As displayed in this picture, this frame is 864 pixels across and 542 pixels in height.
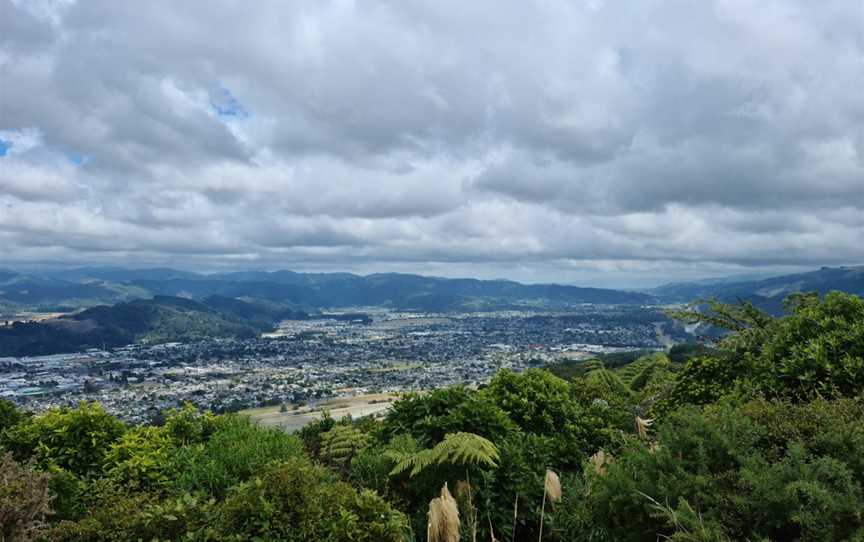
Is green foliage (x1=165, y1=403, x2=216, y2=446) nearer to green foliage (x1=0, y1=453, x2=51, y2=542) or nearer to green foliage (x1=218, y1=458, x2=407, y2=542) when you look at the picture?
green foliage (x1=0, y1=453, x2=51, y2=542)

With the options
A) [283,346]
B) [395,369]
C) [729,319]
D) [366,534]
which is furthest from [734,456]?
[283,346]

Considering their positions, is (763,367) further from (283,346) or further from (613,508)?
(283,346)

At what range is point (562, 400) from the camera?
8641 millimetres

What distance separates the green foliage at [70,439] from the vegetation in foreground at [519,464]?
3 cm

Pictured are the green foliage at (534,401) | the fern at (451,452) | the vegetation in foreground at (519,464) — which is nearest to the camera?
the vegetation in foreground at (519,464)

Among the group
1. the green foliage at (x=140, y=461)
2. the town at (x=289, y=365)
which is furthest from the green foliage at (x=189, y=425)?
the town at (x=289, y=365)

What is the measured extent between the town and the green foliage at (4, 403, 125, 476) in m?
17.4

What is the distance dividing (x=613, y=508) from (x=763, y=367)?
4.78 m

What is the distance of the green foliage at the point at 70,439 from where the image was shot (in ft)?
22.4

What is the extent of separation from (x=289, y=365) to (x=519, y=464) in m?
82.0

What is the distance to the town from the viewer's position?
50.1 metres

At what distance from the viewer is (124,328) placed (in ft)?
425

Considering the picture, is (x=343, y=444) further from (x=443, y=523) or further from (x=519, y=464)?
(x=443, y=523)

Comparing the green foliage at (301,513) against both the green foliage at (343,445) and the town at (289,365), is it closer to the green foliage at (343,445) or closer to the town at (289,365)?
the green foliage at (343,445)
